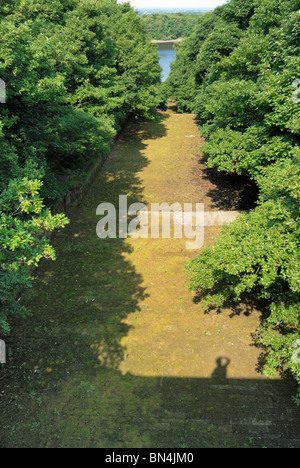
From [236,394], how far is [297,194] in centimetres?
505

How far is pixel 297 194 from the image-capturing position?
5613mm

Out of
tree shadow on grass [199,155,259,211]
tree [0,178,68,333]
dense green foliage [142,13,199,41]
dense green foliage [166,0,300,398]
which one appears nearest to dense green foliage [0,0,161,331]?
tree [0,178,68,333]

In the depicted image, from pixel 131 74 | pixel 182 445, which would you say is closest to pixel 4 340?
pixel 182 445

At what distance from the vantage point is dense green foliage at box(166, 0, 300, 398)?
19.8ft

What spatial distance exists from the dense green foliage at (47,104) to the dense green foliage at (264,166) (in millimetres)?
4401

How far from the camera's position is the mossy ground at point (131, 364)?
20.1ft

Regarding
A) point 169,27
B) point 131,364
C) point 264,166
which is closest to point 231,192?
point 264,166

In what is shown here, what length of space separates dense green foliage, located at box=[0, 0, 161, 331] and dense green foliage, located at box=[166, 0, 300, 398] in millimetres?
4401

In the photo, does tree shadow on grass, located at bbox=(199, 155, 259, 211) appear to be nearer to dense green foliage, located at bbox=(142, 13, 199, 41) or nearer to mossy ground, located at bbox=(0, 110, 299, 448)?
mossy ground, located at bbox=(0, 110, 299, 448)

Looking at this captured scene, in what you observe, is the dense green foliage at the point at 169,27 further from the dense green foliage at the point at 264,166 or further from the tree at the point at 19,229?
the tree at the point at 19,229

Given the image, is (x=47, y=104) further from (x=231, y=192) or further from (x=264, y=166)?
(x=231, y=192)

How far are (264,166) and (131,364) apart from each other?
321 inches

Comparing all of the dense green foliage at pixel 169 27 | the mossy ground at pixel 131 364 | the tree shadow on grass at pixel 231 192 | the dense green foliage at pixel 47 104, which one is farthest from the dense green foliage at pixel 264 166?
the dense green foliage at pixel 169 27

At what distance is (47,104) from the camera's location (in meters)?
9.58
